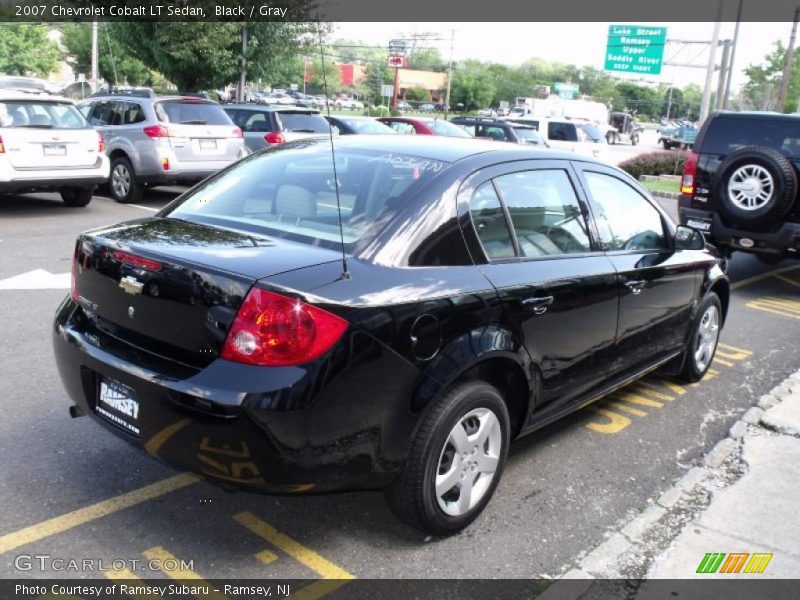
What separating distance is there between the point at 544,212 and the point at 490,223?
474 mm

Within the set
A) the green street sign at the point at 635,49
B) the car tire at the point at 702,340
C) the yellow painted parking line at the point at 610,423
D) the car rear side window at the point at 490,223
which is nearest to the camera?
the car rear side window at the point at 490,223

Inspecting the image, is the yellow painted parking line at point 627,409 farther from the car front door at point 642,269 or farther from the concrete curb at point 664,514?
the concrete curb at point 664,514

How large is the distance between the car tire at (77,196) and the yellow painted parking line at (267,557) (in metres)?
9.89

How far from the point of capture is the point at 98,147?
1105 centimetres

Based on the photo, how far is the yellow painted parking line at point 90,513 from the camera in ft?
10.2

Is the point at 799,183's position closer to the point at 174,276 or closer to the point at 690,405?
the point at 690,405

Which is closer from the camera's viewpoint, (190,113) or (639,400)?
(639,400)

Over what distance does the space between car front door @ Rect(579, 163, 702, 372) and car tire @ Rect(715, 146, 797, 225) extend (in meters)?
3.57

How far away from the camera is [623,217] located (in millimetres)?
4520

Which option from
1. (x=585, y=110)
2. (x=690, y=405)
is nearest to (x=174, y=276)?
(x=690, y=405)

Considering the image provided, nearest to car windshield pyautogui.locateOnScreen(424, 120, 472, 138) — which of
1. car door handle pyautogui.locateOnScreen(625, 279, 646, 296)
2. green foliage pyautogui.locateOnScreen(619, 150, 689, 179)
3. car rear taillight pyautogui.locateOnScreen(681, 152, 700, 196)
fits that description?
green foliage pyautogui.locateOnScreen(619, 150, 689, 179)

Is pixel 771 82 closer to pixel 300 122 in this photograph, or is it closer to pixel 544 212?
pixel 300 122

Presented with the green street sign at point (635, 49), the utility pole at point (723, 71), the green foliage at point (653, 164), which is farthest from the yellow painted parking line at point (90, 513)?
the green street sign at point (635, 49)

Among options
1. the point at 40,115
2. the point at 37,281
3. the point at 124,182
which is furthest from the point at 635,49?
the point at 37,281
